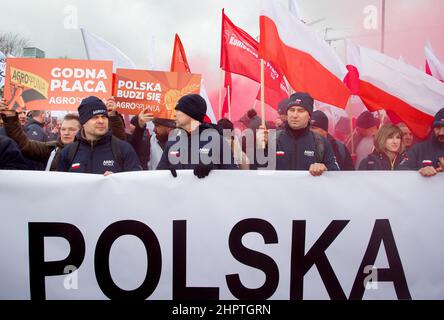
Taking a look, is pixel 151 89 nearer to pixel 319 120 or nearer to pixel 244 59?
pixel 244 59

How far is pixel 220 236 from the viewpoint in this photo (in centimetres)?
332

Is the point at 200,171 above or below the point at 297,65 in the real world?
below

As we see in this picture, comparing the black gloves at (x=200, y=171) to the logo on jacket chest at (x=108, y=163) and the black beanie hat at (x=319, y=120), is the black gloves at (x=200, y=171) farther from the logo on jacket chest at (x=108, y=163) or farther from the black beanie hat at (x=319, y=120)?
the black beanie hat at (x=319, y=120)

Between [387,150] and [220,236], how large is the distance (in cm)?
207

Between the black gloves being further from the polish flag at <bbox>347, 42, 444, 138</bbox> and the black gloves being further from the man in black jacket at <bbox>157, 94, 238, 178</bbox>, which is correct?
the polish flag at <bbox>347, 42, 444, 138</bbox>

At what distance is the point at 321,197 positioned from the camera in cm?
338

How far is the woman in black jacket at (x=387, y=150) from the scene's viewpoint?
4.52 m

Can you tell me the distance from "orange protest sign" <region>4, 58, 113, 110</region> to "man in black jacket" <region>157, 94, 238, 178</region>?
162 centimetres

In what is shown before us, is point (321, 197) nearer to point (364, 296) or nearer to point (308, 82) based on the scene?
point (364, 296)

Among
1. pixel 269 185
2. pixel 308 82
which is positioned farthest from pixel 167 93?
pixel 269 185

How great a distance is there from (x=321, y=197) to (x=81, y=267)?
1.69 metres

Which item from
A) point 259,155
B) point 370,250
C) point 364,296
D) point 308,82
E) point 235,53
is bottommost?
point 364,296

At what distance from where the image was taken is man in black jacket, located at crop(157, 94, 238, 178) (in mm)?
3766

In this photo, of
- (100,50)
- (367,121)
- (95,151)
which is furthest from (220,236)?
(100,50)
